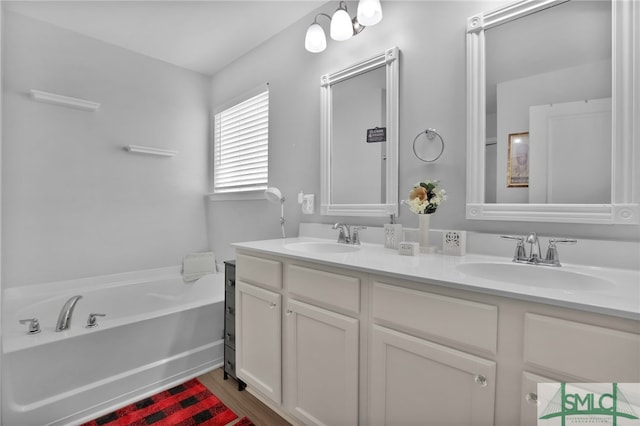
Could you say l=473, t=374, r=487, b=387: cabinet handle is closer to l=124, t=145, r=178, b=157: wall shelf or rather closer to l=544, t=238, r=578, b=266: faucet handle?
l=544, t=238, r=578, b=266: faucet handle

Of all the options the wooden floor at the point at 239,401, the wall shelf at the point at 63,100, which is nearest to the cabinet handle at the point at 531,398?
the wooden floor at the point at 239,401

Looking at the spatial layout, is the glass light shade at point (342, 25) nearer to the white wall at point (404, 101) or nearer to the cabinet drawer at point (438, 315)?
the white wall at point (404, 101)

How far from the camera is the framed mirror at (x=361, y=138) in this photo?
5.37 ft

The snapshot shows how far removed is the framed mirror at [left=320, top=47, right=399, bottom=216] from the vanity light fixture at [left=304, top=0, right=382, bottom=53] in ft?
0.58

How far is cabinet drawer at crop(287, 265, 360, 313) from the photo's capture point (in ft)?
3.78

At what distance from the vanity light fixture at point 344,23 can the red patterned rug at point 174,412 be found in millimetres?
2269

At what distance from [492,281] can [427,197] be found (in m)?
0.56

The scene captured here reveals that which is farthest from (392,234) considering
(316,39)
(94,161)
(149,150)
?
(94,161)

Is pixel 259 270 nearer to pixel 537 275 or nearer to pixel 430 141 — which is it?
pixel 430 141

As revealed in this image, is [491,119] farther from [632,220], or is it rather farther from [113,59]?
[113,59]

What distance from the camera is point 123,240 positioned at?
2611 mm

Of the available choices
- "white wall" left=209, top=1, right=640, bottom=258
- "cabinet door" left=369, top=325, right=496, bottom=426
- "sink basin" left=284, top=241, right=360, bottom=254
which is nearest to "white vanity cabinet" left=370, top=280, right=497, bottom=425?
"cabinet door" left=369, top=325, right=496, bottom=426

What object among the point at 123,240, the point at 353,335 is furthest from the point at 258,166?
the point at 353,335

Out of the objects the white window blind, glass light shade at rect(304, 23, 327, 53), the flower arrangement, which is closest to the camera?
the flower arrangement
